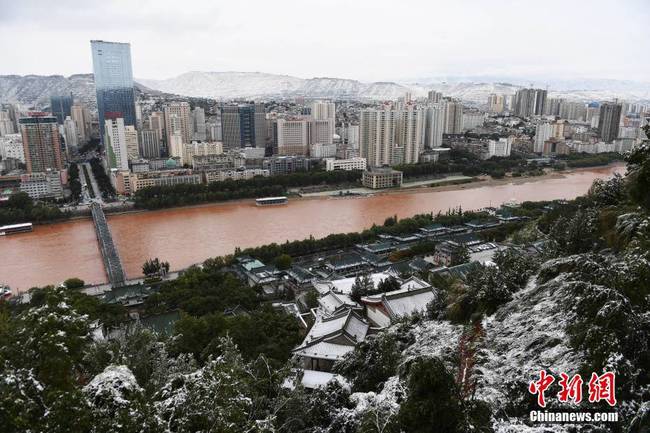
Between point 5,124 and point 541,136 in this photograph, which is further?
point 5,124

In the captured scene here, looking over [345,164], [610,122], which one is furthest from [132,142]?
[610,122]

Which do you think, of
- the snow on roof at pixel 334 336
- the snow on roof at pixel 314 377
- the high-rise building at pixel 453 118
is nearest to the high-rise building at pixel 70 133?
the high-rise building at pixel 453 118

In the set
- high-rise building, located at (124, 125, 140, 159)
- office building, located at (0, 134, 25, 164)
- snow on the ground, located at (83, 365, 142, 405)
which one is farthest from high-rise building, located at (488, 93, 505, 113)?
snow on the ground, located at (83, 365, 142, 405)

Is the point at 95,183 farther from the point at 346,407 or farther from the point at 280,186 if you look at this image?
the point at 346,407

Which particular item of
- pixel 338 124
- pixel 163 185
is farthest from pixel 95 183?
pixel 338 124

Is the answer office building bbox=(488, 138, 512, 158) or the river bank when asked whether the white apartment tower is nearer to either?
the river bank

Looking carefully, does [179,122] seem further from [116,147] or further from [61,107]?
[61,107]

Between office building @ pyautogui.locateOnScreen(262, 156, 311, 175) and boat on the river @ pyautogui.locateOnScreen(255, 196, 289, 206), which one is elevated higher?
office building @ pyautogui.locateOnScreen(262, 156, 311, 175)
